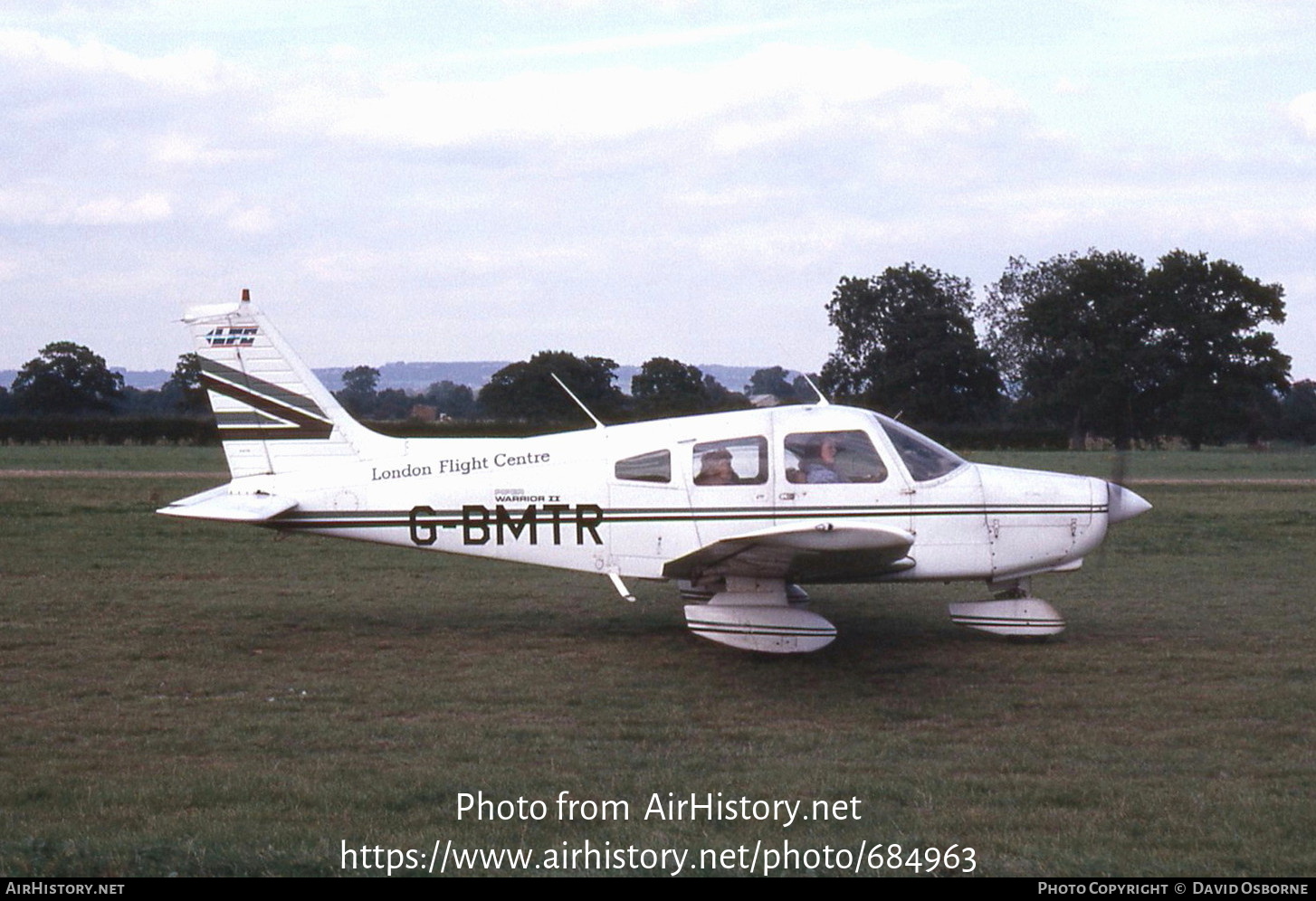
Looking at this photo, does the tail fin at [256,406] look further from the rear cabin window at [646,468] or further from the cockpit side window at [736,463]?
the cockpit side window at [736,463]

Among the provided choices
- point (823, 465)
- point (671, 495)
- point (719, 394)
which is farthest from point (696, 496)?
point (719, 394)

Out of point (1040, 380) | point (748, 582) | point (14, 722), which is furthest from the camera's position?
point (1040, 380)

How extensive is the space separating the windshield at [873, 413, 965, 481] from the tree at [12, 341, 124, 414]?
47850 mm

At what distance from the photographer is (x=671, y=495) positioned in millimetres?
10180

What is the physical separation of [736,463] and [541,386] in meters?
20.5

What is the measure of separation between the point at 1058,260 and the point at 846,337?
42.3 meters

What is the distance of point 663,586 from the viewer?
13609 mm

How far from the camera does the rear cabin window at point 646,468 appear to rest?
10227 mm

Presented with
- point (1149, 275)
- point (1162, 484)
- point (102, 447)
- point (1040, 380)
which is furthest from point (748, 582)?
point (1149, 275)

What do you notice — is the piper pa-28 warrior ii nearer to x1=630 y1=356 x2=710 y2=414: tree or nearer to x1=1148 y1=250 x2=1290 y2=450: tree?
x1=630 y1=356 x2=710 y2=414: tree

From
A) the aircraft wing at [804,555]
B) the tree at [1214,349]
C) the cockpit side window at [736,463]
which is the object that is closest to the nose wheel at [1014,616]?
the aircraft wing at [804,555]

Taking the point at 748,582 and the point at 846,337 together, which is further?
the point at 846,337

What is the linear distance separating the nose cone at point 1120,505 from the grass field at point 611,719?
1.06 metres
